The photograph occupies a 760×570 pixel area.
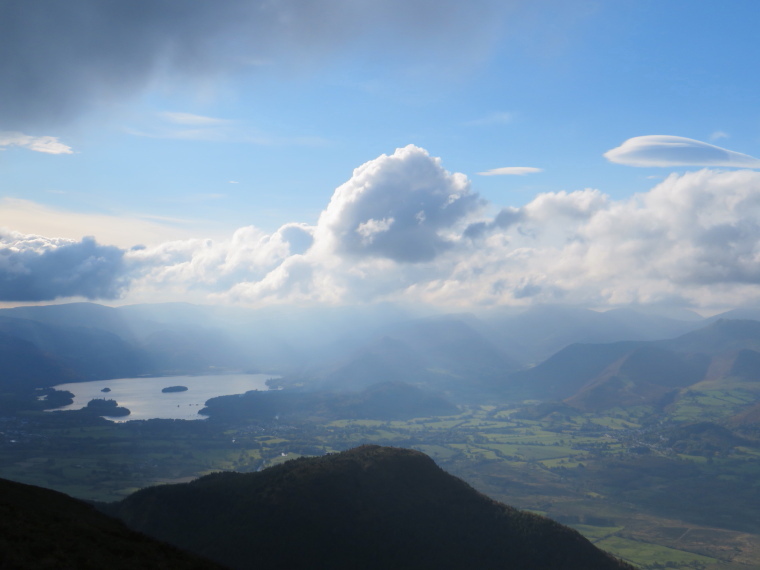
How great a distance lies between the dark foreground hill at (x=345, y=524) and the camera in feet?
177

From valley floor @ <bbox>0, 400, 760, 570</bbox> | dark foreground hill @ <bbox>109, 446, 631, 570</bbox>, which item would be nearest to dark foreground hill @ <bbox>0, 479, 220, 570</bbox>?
dark foreground hill @ <bbox>109, 446, 631, 570</bbox>

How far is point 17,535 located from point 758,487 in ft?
584

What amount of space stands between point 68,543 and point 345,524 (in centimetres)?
3200

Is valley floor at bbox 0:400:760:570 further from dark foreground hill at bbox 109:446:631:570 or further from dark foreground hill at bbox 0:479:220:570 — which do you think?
dark foreground hill at bbox 0:479:220:570

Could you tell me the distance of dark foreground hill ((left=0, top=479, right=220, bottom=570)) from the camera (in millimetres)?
27125

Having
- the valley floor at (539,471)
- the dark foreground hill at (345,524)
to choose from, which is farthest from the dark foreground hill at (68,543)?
the valley floor at (539,471)

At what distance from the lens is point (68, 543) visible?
30359 mm

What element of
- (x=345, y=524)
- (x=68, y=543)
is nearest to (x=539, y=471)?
(x=345, y=524)

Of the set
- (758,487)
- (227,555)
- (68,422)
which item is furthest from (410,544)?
(68,422)

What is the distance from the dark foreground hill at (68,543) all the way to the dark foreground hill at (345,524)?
56.7ft

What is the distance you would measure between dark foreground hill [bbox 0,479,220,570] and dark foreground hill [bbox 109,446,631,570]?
17.3m

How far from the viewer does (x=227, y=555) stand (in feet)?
171

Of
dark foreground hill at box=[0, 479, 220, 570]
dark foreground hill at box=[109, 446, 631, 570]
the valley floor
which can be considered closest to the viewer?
dark foreground hill at box=[0, 479, 220, 570]

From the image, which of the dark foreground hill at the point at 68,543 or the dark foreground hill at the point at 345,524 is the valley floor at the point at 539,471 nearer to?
the dark foreground hill at the point at 345,524
